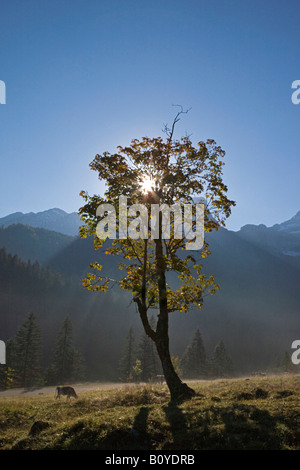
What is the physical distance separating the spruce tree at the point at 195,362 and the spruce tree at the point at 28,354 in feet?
108

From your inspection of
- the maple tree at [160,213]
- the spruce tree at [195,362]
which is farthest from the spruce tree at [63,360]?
the maple tree at [160,213]

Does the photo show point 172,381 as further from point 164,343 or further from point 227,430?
point 227,430

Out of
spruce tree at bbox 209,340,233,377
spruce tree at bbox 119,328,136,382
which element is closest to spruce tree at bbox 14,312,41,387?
spruce tree at bbox 119,328,136,382

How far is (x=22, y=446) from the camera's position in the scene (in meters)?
9.27

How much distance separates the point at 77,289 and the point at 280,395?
185420mm

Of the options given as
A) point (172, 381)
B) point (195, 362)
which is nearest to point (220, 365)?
point (195, 362)

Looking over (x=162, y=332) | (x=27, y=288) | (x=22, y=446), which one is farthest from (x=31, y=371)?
(x=27, y=288)

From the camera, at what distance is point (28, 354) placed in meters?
62.5

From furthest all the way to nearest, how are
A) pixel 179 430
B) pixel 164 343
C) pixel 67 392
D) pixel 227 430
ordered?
pixel 67 392 < pixel 164 343 < pixel 179 430 < pixel 227 430

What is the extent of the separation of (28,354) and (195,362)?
37214mm

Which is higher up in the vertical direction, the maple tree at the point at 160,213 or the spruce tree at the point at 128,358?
the maple tree at the point at 160,213

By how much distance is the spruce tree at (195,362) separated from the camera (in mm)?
70812

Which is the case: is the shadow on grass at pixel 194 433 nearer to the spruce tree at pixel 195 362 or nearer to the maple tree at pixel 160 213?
the maple tree at pixel 160 213
